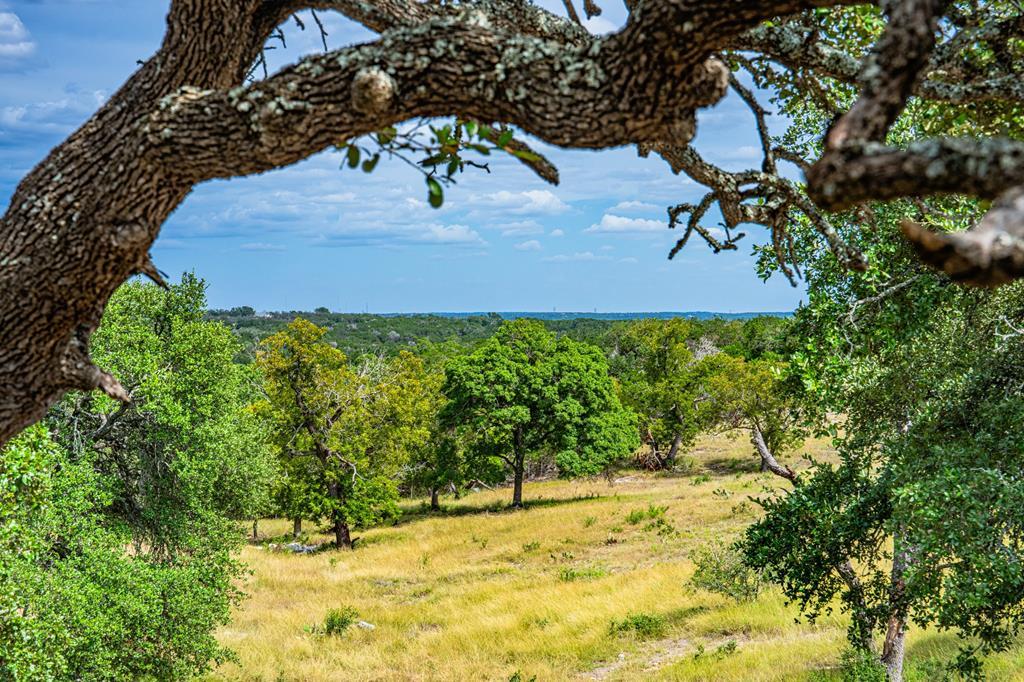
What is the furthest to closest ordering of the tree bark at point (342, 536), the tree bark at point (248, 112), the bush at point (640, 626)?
the tree bark at point (342, 536)
the bush at point (640, 626)
the tree bark at point (248, 112)

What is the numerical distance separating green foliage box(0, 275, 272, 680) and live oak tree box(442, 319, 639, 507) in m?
20.0

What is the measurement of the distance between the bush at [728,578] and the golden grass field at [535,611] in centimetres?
30

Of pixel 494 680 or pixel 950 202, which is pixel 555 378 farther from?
pixel 950 202

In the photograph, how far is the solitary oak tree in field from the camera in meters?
1.99

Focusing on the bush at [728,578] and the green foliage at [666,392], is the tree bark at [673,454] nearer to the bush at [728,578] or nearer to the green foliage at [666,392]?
the green foliage at [666,392]

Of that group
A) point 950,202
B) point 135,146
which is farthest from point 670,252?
point 950,202

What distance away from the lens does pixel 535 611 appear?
62.7 feet

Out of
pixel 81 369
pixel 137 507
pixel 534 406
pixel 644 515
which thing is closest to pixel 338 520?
pixel 534 406

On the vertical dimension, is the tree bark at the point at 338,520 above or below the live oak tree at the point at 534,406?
below

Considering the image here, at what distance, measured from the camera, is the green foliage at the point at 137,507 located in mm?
8945

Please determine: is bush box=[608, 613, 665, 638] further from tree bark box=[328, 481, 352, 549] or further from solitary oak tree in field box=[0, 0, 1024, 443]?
tree bark box=[328, 481, 352, 549]

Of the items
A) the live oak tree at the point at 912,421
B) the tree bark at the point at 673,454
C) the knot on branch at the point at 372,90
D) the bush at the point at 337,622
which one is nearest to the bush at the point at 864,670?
the live oak tree at the point at 912,421

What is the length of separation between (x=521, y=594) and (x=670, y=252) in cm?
1838

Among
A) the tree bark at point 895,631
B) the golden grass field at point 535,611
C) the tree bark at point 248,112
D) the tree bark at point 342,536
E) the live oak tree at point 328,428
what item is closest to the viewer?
the tree bark at point 248,112
